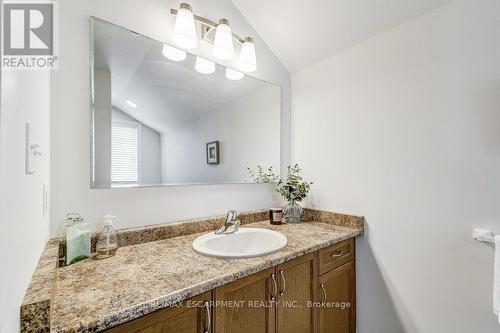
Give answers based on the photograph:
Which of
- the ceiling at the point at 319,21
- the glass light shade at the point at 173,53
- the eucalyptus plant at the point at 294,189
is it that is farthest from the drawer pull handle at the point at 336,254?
the glass light shade at the point at 173,53

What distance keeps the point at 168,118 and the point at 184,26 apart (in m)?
0.49

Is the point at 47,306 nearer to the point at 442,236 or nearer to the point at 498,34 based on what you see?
the point at 442,236

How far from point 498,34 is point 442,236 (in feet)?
3.11

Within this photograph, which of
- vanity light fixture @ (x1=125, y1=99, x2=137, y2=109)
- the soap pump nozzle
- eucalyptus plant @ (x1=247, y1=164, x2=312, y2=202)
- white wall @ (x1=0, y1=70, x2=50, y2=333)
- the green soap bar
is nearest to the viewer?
white wall @ (x1=0, y1=70, x2=50, y2=333)

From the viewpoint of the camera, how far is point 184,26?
1.24 meters

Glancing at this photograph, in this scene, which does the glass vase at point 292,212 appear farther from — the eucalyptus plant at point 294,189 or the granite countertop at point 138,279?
the granite countertop at point 138,279

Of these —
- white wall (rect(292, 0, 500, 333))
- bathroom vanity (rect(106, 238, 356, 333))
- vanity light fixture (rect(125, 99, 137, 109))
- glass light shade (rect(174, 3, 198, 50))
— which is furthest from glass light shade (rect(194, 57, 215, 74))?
bathroom vanity (rect(106, 238, 356, 333))

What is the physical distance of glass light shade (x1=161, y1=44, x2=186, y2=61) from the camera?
1.30 metres

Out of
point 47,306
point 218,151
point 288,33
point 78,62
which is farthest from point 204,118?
point 47,306

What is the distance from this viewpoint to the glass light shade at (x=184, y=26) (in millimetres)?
1238

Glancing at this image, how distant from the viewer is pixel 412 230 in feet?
4.15

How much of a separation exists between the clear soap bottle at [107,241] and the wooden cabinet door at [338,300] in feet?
3.34

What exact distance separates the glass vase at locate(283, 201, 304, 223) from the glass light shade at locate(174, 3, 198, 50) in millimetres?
1219

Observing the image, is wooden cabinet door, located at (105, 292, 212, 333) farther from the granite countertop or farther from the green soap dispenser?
the green soap dispenser
